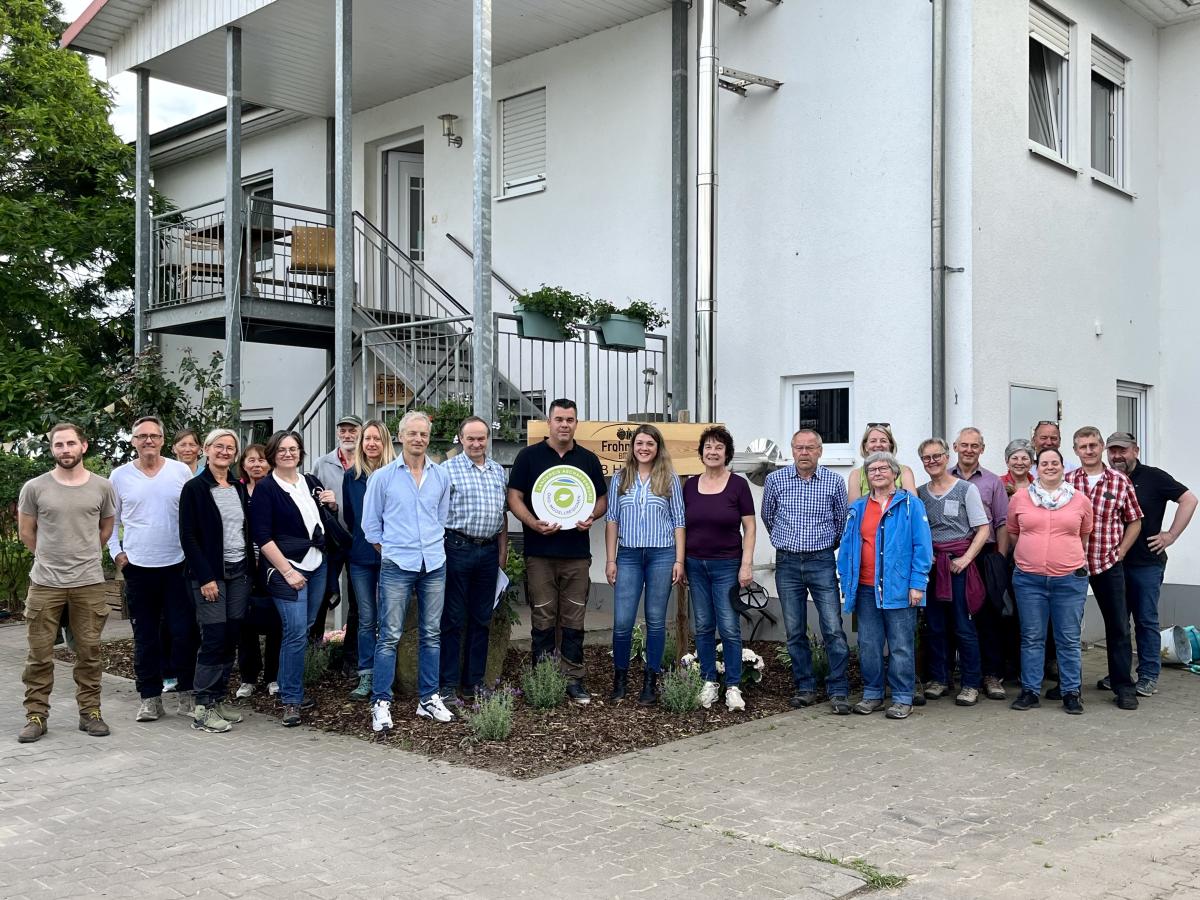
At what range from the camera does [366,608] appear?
289 inches

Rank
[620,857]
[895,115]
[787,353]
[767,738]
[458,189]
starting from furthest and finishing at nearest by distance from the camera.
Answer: [458,189] < [787,353] < [895,115] < [767,738] < [620,857]

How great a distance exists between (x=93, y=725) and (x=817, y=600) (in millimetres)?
4468

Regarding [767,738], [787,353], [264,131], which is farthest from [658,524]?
[264,131]

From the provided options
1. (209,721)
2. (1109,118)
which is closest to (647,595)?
(209,721)

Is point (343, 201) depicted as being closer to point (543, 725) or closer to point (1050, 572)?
point (543, 725)

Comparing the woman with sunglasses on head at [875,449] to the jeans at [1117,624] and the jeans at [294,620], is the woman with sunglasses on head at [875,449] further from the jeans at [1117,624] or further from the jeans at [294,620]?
the jeans at [294,620]

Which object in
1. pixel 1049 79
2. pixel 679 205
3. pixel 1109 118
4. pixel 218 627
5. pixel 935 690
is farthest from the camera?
pixel 1109 118

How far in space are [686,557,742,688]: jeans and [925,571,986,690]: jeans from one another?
136 centimetres

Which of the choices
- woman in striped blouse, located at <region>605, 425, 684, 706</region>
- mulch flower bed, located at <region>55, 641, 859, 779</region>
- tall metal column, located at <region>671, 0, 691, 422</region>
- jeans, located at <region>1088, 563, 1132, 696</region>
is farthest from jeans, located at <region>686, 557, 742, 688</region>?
tall metal column, located at <region>671, 0, 691, 422</region>

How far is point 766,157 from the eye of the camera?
10.7 meters

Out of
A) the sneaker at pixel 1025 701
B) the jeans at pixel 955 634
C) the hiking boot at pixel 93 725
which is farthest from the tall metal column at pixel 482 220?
the sneaker at pixel 1025 701

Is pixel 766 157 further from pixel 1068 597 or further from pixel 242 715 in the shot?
pixel 242 715

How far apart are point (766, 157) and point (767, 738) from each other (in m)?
5.94

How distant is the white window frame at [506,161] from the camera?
41.3 ft
